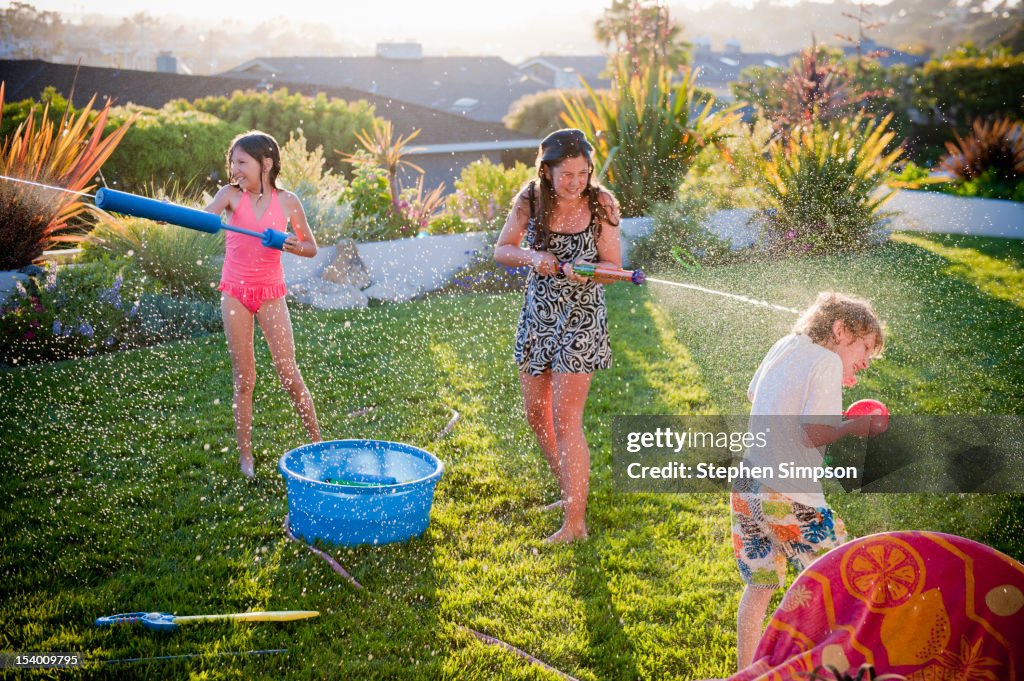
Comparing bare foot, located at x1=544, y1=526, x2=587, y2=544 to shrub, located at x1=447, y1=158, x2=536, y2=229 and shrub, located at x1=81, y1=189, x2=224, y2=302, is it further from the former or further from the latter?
shrub, located at x1=447, y1=158, x2=536, y2=229

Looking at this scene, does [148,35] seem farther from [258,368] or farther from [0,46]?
[258,368]

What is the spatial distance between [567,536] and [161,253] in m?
5.34

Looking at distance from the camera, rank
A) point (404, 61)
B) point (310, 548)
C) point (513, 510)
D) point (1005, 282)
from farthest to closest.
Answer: point (404, 61) < point (1005, 282) < point (513, 510) < point (310, 548)

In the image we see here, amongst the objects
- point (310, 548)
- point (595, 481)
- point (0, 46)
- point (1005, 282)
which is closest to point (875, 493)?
point (595, 481)

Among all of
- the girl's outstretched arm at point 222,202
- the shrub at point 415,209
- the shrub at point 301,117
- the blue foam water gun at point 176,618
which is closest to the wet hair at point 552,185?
the girl's outstretched arm at point 222,202

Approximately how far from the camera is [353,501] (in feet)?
10.7

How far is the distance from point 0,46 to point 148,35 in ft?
82.9

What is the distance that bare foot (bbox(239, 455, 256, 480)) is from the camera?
4064 millimetres

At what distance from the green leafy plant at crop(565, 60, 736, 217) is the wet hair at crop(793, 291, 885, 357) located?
25.4ft

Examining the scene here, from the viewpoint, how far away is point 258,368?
19.2 feet

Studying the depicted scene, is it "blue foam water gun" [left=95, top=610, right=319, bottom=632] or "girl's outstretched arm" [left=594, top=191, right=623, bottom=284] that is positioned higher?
"girl's outstretched arm" [left=594, top=191, right=623, bottom=284]

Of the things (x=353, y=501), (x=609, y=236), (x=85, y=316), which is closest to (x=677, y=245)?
(x=85, y=316)

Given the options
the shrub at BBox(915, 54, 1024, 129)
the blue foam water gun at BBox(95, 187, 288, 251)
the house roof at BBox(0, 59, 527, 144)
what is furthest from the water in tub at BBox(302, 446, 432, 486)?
the shrub at BBox(915, 54, 1024, 129)

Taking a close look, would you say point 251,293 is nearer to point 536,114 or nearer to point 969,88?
point 969,88
